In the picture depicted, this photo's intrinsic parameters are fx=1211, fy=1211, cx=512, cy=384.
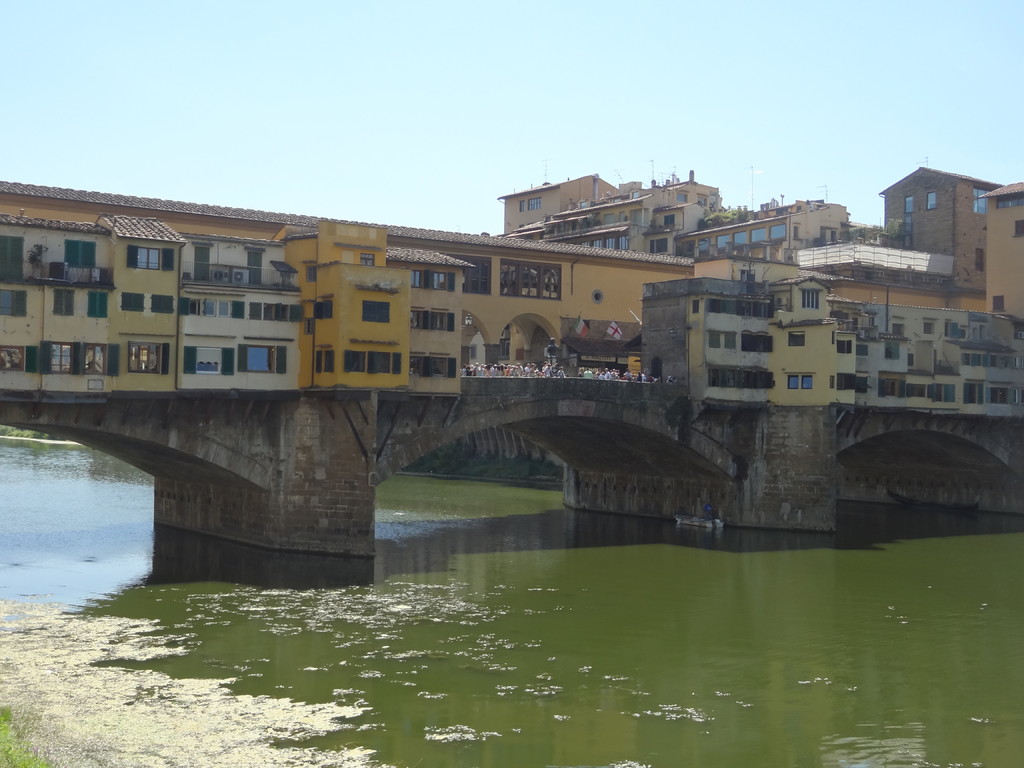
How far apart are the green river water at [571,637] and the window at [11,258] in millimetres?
9447

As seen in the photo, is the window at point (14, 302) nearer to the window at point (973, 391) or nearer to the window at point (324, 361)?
the window at point (324, 361)

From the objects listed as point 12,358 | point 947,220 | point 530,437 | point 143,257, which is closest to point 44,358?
point 12,358

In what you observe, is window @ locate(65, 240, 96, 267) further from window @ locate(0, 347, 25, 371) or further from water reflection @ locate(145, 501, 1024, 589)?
water reflection @ locate(145, 501, 1024, 589)

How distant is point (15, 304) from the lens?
3709cm

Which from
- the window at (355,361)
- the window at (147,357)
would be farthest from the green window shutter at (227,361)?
the window at (355,361)

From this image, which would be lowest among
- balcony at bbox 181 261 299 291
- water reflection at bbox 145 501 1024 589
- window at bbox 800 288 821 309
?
water reflection at bbox 145 501 1024 589

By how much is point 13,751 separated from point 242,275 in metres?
25.6

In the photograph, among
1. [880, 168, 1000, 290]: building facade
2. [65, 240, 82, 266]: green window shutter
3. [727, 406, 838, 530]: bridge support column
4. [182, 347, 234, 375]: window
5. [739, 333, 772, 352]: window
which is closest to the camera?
[65, 240, 82, 266]: green window shutter

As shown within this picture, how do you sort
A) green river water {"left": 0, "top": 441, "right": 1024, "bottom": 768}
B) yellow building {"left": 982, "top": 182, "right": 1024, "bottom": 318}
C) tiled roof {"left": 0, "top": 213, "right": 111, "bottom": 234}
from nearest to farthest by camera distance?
green river water {"left": 0, "top": 441, "right": 1024, "bottom": 768}
tiled roof {"left": 0, "top": 213, "right": 111, "bottom": 234}
yellow building {"left": 982, "top": 182, "right": 1024, "bottom": 318}

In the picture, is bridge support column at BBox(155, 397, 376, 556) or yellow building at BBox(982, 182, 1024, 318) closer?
bridge support column at BBox(155, 397, 376, 556)

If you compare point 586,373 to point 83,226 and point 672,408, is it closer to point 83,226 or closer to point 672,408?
point 672,408

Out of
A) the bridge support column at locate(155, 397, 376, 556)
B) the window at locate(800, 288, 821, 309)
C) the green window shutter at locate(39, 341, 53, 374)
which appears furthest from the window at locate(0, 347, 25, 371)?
the window at locate(800, 288, 821, 309)

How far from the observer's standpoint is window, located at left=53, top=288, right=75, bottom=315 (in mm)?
37750

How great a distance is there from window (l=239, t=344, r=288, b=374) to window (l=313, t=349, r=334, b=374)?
1.15 metres
